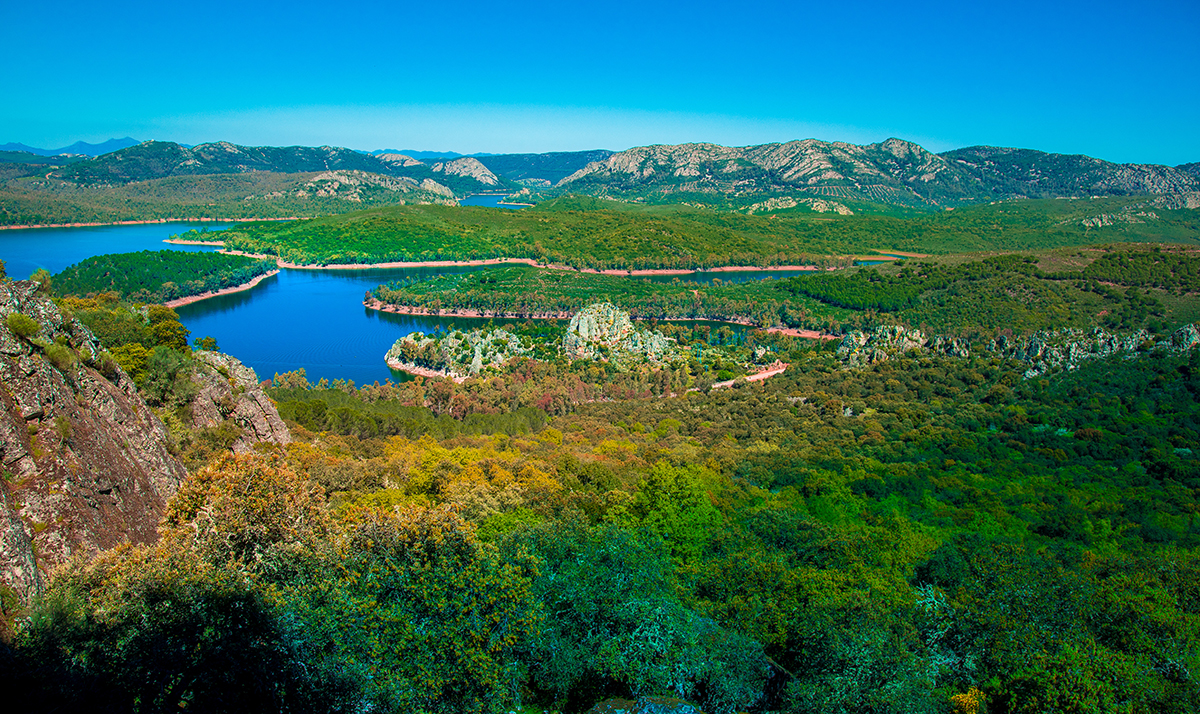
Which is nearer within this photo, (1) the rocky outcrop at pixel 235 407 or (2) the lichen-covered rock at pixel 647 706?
(2) the lichen-covered rock at pixel 647 706

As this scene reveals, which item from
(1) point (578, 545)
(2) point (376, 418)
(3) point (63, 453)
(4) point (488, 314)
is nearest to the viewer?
(3) point (63, 453)

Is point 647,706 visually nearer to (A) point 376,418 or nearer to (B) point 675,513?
(B) point 675,513

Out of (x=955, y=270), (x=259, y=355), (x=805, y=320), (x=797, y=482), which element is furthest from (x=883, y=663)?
(x=955, y=270)

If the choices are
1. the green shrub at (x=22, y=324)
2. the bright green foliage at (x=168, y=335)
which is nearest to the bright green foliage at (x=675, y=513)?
the green shrub at (x=22, y=324)

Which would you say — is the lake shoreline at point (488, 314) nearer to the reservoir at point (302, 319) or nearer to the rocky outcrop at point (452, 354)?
the reservoir at point (302, 319)

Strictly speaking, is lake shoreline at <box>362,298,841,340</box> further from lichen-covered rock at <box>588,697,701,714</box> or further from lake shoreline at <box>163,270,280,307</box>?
lichen-covered rock at <box>588,697,701,714</box>

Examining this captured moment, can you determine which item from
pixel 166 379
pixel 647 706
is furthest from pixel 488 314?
pixel 647 706
